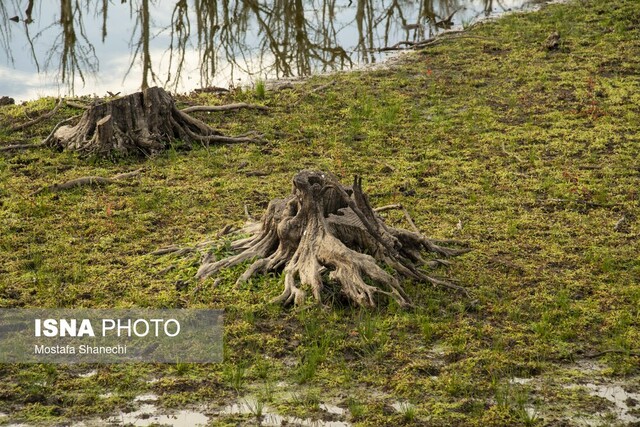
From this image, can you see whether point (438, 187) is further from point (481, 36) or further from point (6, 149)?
point (481, 36)

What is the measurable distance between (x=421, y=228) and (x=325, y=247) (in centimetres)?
224

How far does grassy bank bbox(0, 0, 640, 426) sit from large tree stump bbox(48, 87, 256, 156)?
287 mm

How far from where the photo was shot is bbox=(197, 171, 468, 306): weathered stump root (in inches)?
338

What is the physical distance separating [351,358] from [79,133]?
24.1 ft

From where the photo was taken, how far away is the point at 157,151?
13477 millimetres

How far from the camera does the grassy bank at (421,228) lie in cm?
706

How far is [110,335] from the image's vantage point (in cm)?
799

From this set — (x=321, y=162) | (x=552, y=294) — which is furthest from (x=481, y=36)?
(x=552, y=294)

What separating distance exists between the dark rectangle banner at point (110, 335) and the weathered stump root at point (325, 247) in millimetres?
836

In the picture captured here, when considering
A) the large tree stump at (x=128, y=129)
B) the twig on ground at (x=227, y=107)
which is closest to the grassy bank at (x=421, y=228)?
the twig on ground at (x=227, y=107)

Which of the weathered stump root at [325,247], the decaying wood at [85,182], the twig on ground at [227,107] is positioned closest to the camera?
the weathered stump root at [325,247]

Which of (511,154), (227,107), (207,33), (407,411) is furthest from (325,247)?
(207,33)

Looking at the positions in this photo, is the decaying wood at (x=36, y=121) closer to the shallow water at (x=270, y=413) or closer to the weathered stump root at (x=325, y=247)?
the weathered stump root at (x=325, y=247)

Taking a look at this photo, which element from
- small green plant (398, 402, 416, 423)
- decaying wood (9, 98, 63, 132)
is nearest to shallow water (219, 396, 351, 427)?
small green plant (398, 402, 416, 423)
